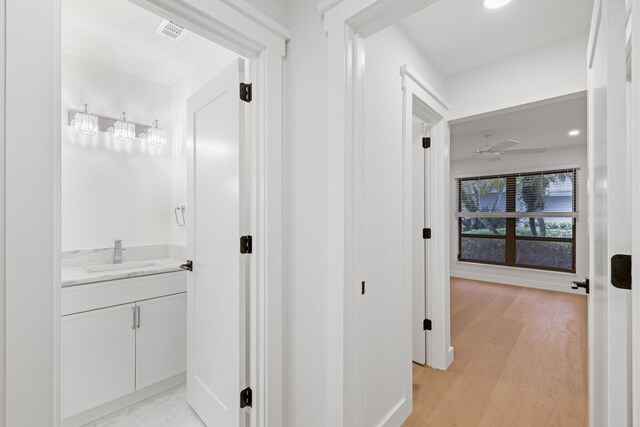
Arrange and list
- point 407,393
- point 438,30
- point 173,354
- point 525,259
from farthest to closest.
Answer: point 525,259 < point 173,354 < point 438,30 < point 407,393

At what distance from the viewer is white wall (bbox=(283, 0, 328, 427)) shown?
132 centimetres

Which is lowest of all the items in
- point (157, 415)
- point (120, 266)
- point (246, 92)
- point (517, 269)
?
point (157, 415)

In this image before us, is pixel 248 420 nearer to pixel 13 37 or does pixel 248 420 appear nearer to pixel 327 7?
pixel 13 37

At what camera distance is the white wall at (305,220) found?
132 cm

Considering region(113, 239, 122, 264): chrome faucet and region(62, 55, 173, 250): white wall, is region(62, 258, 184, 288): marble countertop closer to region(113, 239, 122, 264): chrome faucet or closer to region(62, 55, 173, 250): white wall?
region(113, 239, 122, 264): chrome faucet

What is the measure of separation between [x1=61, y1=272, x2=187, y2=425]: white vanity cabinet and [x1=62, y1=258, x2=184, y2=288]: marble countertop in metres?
0.04

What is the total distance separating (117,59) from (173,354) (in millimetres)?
2422

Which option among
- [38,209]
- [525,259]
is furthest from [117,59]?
[525,259]

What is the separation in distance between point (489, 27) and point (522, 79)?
1.68 feet

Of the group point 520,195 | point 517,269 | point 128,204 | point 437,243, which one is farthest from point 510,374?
point 520,195

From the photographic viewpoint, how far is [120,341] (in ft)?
6.44

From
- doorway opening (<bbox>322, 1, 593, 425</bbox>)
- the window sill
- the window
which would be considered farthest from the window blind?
doorway opening (<bbox>322, 1, 593, 425</bbox>)

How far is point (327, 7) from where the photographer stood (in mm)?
1279

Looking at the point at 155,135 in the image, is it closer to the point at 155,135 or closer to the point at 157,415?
the point at 155,135
